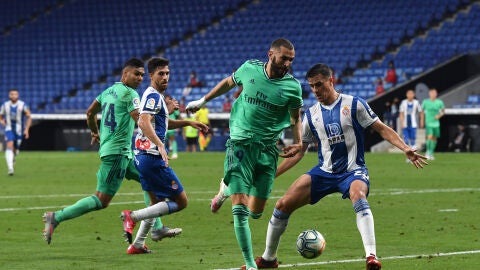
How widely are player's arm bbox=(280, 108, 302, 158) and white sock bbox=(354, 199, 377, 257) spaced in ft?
3.24

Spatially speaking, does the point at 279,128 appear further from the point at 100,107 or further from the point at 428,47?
the point at 428,47

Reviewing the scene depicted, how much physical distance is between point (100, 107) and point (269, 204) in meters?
6.38

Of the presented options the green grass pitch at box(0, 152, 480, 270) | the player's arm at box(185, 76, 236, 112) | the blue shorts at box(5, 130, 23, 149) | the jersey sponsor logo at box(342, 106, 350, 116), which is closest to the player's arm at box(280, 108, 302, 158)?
the jersey sponsor logo at box(342, 106, 350, 116)

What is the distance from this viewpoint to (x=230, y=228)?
14.8 metres

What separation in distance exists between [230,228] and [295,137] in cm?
392

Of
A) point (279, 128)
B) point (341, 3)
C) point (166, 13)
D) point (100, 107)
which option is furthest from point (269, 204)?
point (166, 13)

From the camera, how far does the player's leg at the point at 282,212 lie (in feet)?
34.7

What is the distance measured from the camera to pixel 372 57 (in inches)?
1828

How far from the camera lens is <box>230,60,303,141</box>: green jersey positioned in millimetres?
10680

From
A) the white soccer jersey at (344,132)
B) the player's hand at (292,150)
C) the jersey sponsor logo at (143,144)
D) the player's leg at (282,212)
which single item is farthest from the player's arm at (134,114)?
the white soccer jersey at (344,132)

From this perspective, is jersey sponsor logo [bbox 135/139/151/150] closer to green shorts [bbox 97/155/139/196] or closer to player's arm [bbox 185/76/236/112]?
green shorts [bbox 97/155/139/196]

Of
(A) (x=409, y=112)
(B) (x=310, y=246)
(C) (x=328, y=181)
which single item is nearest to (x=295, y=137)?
(C) (x=328, y=181)

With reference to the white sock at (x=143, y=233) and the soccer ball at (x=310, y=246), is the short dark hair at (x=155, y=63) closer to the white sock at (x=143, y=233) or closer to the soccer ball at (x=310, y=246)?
the white sock at (x=143, y=233)

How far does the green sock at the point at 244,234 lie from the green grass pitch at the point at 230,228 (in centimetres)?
78
